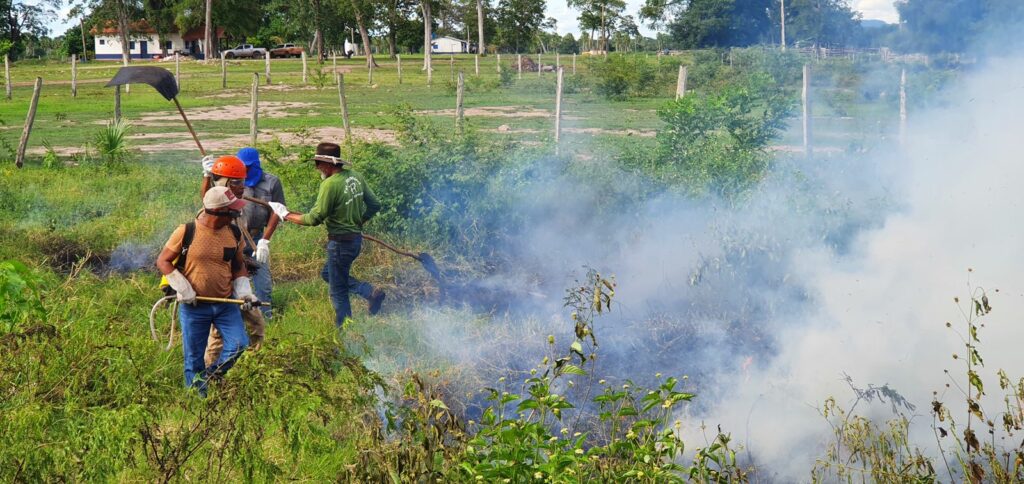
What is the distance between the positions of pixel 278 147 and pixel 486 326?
15.2ft

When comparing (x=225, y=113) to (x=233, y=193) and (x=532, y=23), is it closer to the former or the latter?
(x=233, y=193)

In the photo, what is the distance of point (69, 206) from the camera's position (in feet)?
40.1

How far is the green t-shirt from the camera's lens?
26.5 feet

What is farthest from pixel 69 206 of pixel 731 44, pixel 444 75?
pixel 444 75

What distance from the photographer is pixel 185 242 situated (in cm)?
630

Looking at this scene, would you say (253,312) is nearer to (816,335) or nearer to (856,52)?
(816,335)

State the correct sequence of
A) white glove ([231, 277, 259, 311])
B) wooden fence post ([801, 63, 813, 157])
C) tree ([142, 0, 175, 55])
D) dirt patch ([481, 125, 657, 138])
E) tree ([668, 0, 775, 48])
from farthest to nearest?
tree ([142, 0, 175, 55]) < tree ([668, 0, 775, 48]) < dirt patch ([481, 125, 657, 138]) < wooden fence post ([801, 63, 813, 157]) < white glove ([231, 277, 259, 311])

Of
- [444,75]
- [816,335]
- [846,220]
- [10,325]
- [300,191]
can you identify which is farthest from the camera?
[444,75]

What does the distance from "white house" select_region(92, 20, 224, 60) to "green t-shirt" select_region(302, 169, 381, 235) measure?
71868 millimetres

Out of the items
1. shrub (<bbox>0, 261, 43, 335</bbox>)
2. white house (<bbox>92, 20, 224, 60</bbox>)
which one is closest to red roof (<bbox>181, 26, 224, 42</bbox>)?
white house (<bbox>92, 20, 224, 60</bbox>)

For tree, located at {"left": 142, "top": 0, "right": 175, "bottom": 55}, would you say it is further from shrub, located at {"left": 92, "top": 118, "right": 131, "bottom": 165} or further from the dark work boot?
the dark work boot

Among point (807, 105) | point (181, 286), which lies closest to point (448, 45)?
point (807, 105)

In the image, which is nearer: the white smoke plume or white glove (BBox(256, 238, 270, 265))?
the white smoke plume

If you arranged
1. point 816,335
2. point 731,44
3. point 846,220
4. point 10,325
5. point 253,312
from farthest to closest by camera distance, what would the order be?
point 731,44
point 846,220
point 816,335
point 253,312
point 10,325
